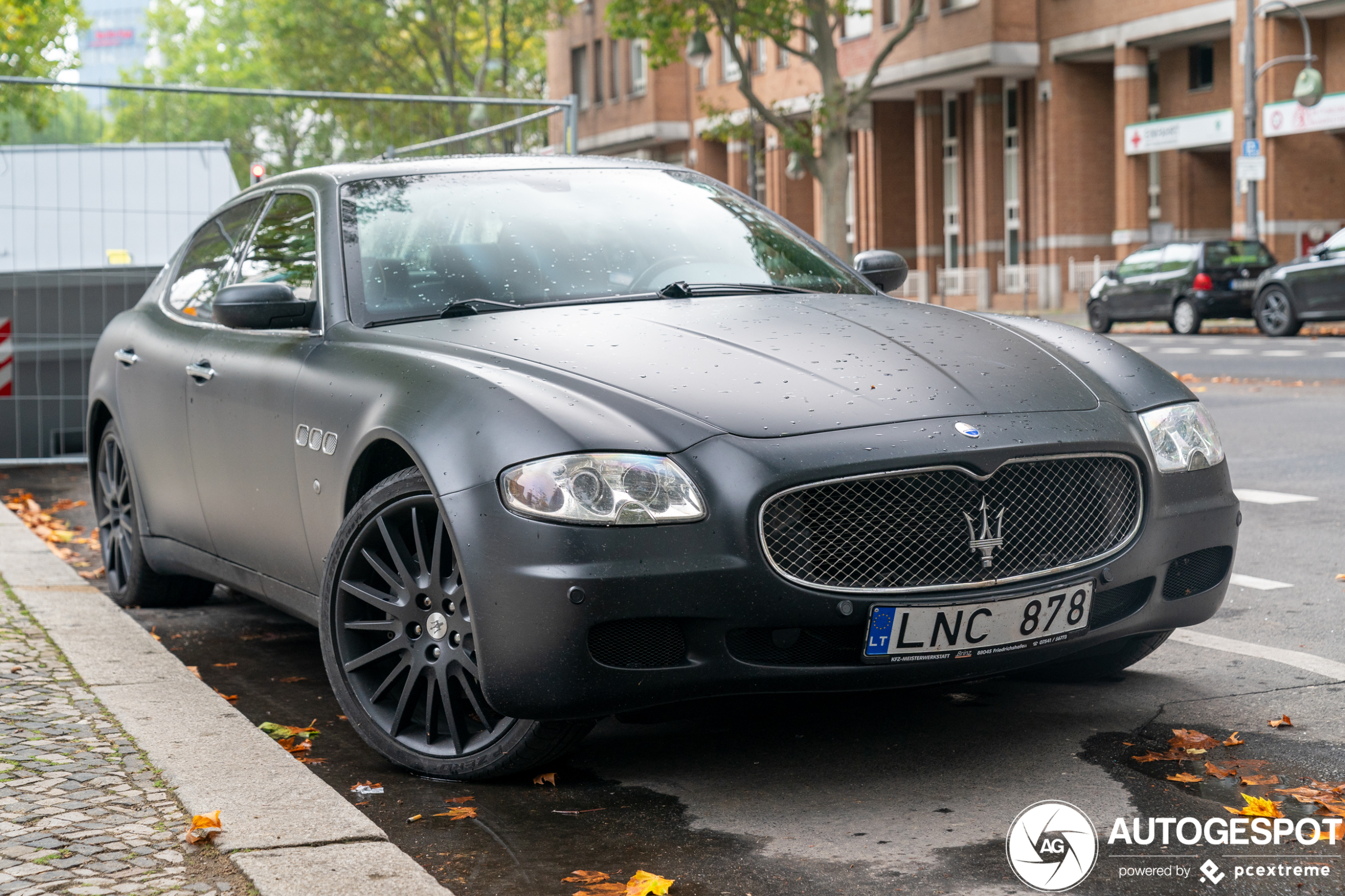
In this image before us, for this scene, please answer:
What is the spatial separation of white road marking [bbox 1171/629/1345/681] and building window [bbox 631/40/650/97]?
5139 centimetres

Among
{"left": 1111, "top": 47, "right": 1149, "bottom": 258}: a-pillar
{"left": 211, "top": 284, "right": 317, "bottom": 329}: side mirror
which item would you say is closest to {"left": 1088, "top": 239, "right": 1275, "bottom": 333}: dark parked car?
{"left": 1111, "top": 47, "right": 1149, "bottom": 258}: a-pillar

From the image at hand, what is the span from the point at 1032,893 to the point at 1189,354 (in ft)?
64.9

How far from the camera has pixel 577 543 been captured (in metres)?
3.51

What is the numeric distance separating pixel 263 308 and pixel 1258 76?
31695 millimetres

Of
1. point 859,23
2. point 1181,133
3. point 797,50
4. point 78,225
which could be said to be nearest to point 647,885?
point 78,225

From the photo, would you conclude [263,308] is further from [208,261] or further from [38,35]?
[38,35]

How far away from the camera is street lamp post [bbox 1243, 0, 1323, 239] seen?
3127 centimetres

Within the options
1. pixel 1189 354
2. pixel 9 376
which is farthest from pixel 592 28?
pixel 9 376

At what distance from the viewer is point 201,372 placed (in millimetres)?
5477

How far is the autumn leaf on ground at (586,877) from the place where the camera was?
3230mm

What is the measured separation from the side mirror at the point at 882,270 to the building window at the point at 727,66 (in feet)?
156

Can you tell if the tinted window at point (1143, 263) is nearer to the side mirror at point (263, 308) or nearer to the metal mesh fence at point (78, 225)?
the metal mesh fence at point (78, 225)

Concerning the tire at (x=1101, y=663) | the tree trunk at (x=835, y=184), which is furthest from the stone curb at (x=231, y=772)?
the tree trunk at (x=835, y=184)

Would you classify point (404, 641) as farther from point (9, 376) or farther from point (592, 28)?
point (592, 28)
